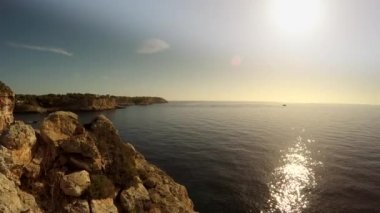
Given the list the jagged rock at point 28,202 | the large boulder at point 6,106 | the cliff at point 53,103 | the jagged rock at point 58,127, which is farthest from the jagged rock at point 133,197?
the cliff at point 53,103

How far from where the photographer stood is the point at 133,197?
20297 mm

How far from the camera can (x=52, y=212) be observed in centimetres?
1692

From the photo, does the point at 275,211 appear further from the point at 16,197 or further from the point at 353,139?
the point at 353,139

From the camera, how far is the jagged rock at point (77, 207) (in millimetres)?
17094

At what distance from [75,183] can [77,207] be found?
161 cm

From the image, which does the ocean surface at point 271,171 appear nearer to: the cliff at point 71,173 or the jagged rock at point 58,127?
the cliff at point 71,173

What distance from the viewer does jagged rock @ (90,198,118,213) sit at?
17.7 metres

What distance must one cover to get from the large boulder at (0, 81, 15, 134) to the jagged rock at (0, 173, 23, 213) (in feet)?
40.5

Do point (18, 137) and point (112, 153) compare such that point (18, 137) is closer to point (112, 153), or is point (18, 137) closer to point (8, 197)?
point (8, 197)

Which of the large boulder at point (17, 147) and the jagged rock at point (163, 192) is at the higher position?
the large boulder at point (17, 147)

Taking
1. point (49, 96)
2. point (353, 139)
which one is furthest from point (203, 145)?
point (49, 96)

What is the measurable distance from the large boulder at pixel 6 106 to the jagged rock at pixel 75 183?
12.4 meters

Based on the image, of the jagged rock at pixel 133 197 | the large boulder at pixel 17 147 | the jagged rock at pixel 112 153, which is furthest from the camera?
the jagged rock at pixel 112 153

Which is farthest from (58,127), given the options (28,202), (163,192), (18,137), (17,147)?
(163,192)
